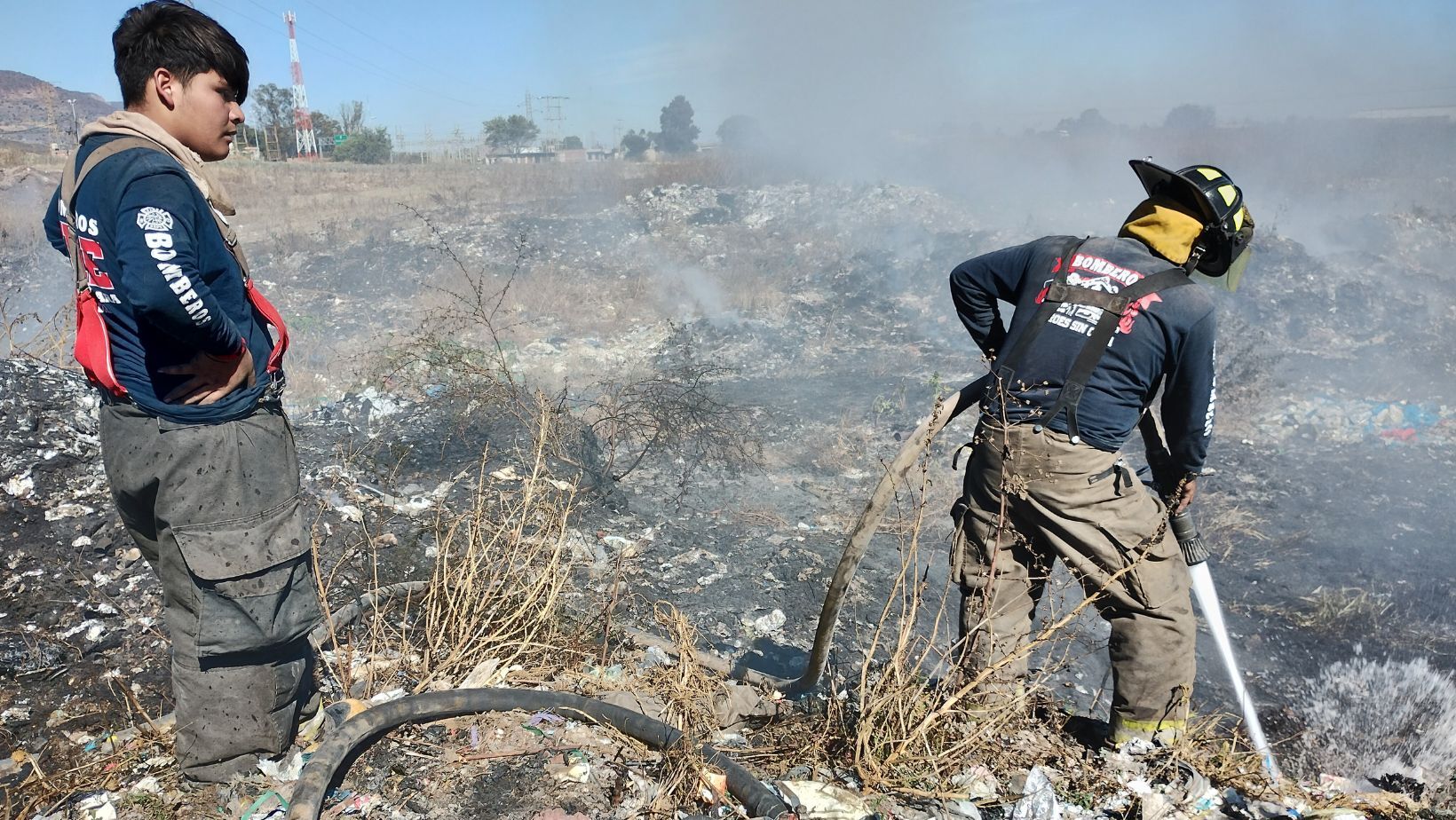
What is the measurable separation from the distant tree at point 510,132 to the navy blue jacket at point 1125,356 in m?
37.5

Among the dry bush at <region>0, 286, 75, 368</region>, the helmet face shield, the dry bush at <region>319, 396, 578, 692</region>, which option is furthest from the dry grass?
the dry bush at <region>0, 286, 75, 368</region>

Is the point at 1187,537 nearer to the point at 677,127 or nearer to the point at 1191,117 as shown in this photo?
the point at 1191,117

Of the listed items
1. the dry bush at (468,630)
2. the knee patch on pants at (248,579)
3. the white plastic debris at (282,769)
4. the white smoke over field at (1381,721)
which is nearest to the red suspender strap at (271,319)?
the knee patch on pants at (248,579)

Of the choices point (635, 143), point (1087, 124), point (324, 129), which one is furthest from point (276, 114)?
point (1087, 124)

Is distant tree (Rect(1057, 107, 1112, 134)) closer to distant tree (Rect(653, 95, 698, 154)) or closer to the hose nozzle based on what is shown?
distant tree (Rect(653, 95, 698, 154))

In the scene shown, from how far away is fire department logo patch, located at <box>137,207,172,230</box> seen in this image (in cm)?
150

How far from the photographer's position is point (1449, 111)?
77.2 feet

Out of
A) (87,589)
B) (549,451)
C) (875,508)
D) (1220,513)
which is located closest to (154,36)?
(875,508)

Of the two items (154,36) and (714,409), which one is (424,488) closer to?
(714,409)

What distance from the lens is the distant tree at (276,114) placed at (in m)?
30.4

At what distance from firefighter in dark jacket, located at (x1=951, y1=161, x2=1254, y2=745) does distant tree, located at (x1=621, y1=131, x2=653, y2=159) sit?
34.3 m

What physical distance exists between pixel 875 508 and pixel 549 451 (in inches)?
100

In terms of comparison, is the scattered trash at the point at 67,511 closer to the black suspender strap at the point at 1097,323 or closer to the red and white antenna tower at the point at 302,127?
the black suspender strap at the point at 1097,323

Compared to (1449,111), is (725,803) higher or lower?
lower
